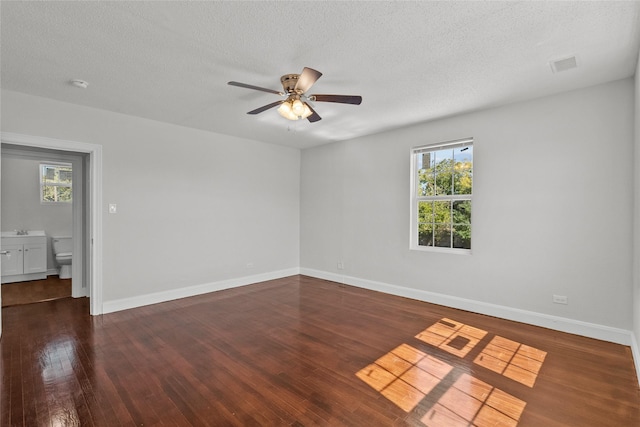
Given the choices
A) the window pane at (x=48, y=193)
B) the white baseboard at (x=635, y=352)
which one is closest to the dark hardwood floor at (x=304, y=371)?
the white baseboard at (x=635, y=352)

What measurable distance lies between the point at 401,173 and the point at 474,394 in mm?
3246

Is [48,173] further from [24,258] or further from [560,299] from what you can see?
[560,299]

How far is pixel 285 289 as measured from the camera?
510 centimetres

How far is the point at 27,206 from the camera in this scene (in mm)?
5855

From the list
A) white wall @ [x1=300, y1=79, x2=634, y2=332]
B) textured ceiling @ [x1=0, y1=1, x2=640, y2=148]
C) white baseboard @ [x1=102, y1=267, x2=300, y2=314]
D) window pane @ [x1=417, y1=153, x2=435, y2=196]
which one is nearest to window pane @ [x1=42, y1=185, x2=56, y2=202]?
textured ceiling @ [x1=0, y1=1, x2=640, y2=148]

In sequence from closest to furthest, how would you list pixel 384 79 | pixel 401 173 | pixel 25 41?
1. pixel 25 41
2. pixel 384 79
3. pixel 401 173

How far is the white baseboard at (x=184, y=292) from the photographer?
158 inches

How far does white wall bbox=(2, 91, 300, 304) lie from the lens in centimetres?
385

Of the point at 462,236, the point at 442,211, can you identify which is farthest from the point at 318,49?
the point at 462,236

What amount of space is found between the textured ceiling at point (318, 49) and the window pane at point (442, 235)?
1.68 meters

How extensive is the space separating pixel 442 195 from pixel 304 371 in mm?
3113

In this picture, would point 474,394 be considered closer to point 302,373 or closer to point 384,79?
point 302,373

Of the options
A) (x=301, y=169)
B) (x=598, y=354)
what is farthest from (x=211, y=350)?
(x=301, y=169)

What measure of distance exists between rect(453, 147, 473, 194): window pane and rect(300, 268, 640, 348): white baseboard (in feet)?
4.96
